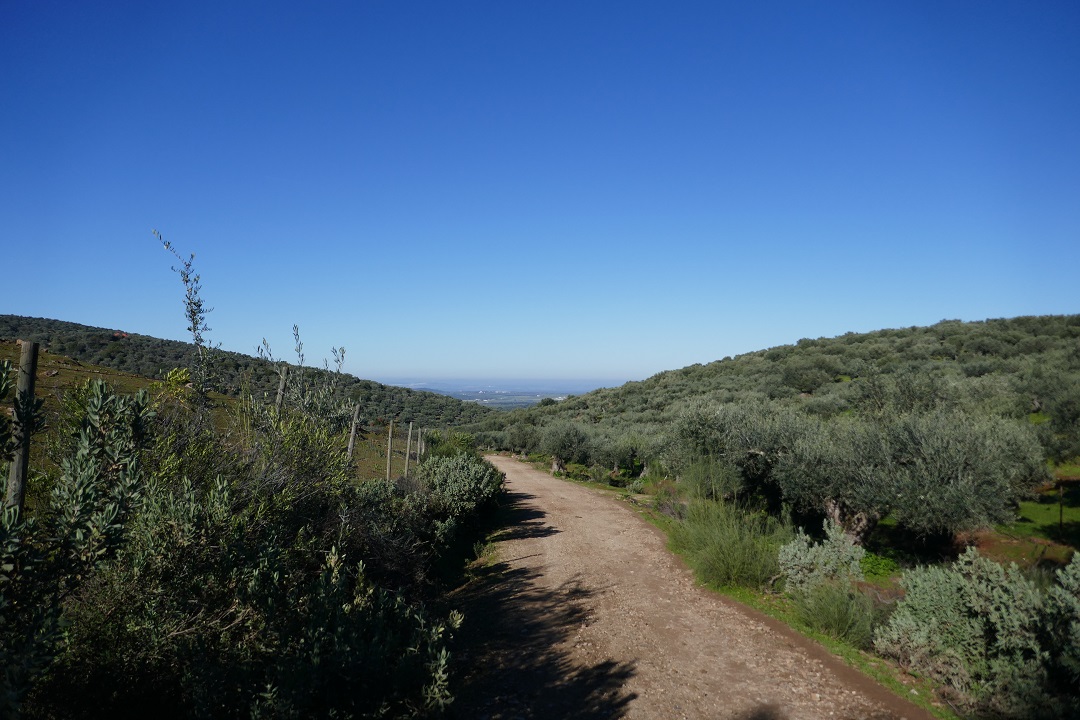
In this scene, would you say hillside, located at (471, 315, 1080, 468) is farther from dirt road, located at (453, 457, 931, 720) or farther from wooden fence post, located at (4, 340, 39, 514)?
wooden fence post, located at (4, 340, 39, 514)

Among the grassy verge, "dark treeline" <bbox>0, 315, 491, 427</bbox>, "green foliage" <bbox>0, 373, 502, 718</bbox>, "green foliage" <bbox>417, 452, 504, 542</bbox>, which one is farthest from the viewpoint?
"green foliage" <bbox>417, 452, 504, 542</bbox>

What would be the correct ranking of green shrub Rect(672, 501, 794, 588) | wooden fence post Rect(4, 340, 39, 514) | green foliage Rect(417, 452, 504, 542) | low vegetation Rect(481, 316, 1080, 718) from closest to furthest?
wooden fence post Rect(4, 340, 39, 514)
low vegetation Rect(481, 316, 1080, 718)
green shrub Rect(672, 501, 794, 588)
green foliage Rect(417, 452, 504, 542)

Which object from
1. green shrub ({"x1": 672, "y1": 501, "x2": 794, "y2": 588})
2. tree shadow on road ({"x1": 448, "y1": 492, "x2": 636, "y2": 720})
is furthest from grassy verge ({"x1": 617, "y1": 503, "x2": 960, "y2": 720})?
tree shadow on road ({"x1": 448, "y1": 492, "x2": 636, "y2": 720})

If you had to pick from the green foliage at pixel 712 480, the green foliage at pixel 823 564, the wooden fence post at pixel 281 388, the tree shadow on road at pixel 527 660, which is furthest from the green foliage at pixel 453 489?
the green foliage at pixel 823 564

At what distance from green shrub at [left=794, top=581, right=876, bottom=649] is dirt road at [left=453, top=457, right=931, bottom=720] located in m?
0.41

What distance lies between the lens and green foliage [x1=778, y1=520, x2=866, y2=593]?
820cm

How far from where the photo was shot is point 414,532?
9.97 meters

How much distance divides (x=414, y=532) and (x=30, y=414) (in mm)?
7614

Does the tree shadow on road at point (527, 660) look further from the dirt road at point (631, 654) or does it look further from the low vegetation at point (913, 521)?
the low vegetation at point (913, 521)

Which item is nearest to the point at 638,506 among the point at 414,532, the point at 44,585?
the point at 414,532

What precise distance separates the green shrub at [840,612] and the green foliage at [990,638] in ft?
1.03

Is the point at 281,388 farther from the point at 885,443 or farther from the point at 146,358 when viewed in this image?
the point at 146,358

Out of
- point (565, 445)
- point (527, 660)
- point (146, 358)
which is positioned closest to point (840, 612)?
point (527, 660)

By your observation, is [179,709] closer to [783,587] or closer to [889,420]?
[783,587]
